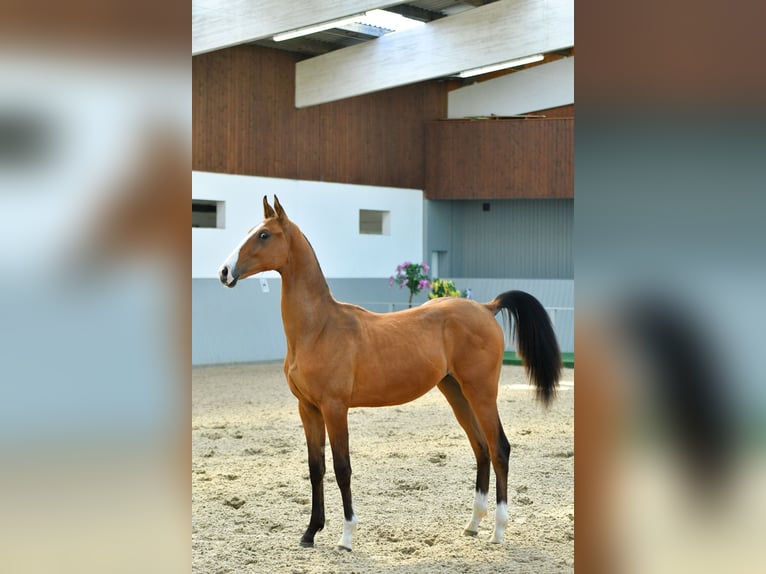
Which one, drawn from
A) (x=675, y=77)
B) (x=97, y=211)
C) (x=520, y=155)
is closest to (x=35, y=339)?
(x=97, y=211)

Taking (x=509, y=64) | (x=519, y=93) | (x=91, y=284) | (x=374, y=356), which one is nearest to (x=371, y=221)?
(x=519, y=93)

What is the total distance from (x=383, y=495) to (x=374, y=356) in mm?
1298

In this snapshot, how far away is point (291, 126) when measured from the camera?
15742 mm

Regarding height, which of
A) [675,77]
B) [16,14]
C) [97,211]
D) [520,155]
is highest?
[520,155]

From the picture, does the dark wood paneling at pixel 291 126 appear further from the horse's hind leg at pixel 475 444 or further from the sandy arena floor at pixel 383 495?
the horse's hind leg at pixel 475 444

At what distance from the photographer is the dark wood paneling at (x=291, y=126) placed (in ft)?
47.4

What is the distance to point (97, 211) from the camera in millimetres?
1450

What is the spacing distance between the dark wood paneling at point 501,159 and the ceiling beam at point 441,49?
11.1 feet

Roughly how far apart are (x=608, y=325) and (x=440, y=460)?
5.51 meters

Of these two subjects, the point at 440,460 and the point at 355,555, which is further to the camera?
the point at 440,460

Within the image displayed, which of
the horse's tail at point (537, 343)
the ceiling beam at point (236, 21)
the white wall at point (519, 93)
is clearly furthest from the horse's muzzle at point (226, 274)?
the white wall at point (519, 93)

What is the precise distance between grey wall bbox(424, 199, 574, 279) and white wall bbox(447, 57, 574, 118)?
6.21 ft

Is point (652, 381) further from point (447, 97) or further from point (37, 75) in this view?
point (447, 97)

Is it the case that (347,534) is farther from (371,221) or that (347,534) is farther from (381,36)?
(371,221)
